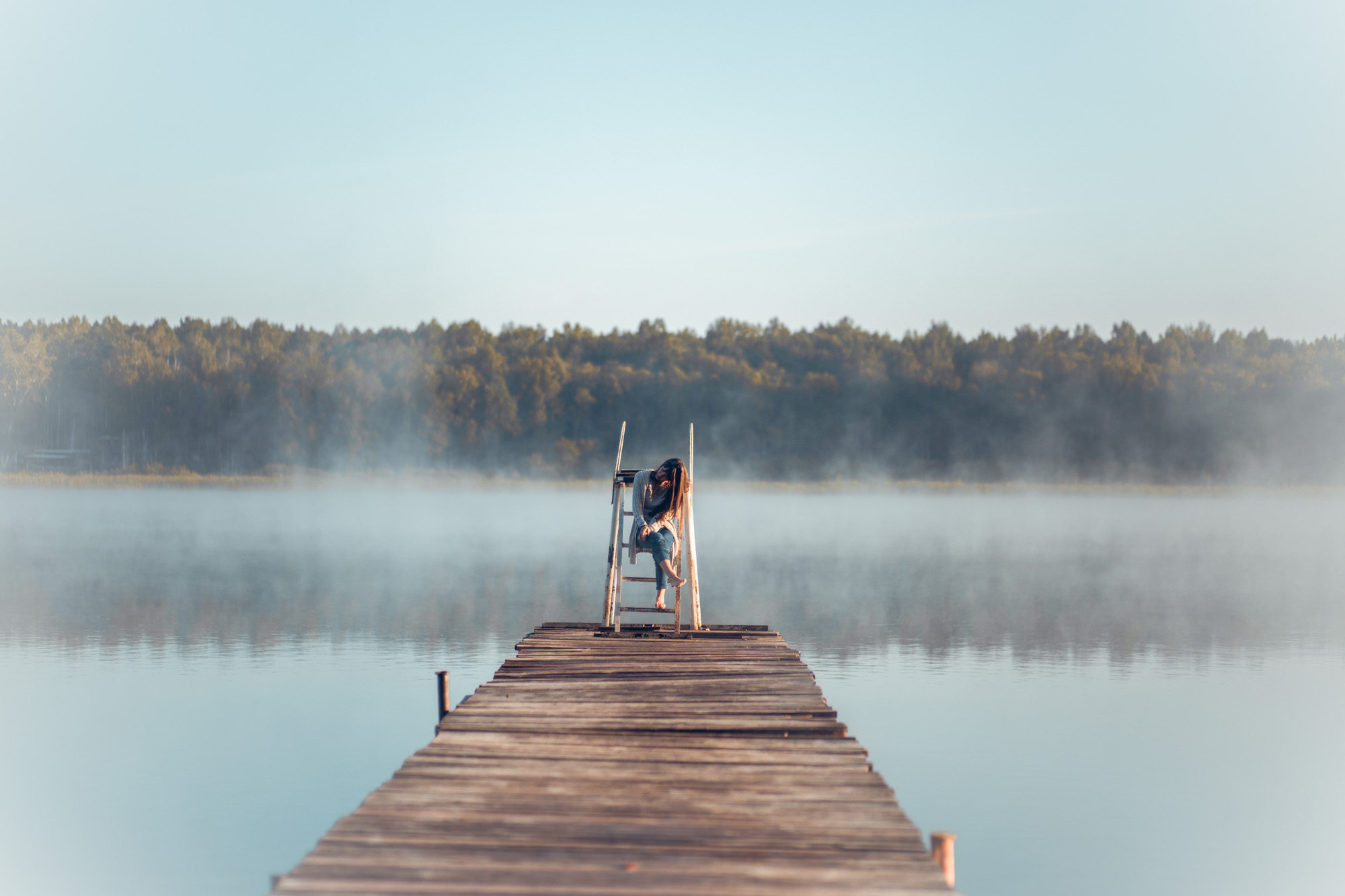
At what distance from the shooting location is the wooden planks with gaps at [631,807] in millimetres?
3535

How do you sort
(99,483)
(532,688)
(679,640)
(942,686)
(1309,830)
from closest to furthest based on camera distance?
(532,688) → (1309,830) → (679,640) → (942,686) → (99,483)

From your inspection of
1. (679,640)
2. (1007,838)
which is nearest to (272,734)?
(679,640)

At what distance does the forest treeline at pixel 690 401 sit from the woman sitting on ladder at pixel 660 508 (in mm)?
60321

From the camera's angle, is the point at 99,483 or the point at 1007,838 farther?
the point at 99,483

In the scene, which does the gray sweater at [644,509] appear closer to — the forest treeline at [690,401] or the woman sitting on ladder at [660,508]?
the woman sitting on ladder at [660,508]

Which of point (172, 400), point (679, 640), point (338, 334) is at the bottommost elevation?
point (679, 640)

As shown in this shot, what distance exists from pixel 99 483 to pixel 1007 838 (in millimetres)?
68933

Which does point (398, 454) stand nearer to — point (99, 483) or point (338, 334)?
point (338, 334)

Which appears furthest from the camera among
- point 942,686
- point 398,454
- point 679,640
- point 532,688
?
point 398,454

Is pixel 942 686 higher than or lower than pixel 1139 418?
lower

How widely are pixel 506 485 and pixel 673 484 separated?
6266cm

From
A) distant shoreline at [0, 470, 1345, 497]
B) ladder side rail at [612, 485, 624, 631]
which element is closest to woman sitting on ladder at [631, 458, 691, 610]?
ladder side rail at [612, 485, 624, 631]

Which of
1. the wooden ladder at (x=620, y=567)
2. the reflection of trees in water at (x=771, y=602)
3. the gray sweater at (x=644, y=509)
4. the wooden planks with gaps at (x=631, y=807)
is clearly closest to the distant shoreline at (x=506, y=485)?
the reflection of trees in water at (x=771, y=602)

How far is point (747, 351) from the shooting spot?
7450 centimetres
